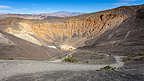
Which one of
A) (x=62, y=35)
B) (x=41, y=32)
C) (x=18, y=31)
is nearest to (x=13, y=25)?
(x=18, y=31)

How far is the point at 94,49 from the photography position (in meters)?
48.3

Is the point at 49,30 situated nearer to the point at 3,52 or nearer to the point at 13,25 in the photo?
the point at 13,25

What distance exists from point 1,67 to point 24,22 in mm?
57412

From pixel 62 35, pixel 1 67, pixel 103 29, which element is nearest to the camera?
pixel 1 67

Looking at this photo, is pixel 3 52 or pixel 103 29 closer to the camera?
pixel 3 52

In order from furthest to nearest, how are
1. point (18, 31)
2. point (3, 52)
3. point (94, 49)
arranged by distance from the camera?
point (18, 31)
point (94, 49)
point (3, 52)

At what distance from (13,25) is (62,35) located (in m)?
20.5

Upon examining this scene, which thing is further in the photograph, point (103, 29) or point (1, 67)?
point (103, 29)

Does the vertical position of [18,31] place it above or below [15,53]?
above

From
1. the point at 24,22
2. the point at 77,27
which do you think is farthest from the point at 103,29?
the point at 24,22

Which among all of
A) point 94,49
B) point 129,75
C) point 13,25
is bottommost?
point 94,49

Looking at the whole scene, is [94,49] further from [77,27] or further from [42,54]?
[77,27]

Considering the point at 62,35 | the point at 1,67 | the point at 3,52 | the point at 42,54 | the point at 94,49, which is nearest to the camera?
the point at 1,67

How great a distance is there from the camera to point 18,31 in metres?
60.0
